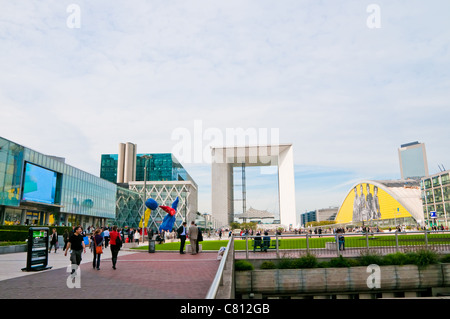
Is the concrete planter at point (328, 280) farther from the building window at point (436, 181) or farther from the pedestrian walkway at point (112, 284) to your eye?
the building window at point (436, 181)

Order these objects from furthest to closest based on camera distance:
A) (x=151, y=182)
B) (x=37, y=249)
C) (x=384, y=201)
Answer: (x=384, y=201) < (x=151, y=182) < (x=37, y=249)

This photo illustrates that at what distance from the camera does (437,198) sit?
93.9 metres

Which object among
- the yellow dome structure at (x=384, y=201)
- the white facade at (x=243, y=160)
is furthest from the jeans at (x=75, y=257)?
the yellow dome structure at (x=384, y=201)

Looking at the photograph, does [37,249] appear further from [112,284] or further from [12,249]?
[12,249]

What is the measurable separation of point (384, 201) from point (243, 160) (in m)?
53.8

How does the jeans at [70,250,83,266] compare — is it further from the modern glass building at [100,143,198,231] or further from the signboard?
the modern glass building at [100,143,198,231]

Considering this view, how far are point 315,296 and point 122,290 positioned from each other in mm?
8351

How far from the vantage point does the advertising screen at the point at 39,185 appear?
41.7 meters

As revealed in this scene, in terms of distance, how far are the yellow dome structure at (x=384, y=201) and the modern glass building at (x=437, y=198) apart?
4374 millimetres

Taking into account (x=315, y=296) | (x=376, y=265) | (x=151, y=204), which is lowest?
(x=315, y=296)

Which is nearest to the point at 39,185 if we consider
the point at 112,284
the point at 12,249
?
the point at 12,249
